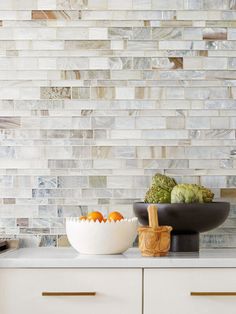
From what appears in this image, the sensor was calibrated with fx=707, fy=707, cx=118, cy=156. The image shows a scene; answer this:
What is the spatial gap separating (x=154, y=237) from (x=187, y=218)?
0.18 meters

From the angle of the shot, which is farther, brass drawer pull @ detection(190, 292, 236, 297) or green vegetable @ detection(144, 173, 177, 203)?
green vegetable @ detection(144, 173, 177, 203)

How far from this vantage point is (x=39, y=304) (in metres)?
2.65

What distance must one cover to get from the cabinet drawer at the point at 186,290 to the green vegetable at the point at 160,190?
0.36 metres

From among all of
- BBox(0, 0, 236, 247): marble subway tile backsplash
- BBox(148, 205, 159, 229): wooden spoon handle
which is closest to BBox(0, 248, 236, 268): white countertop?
BBox(148, 205, 159, 229): wooden spoon handle

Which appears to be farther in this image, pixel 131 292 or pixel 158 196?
pixel 158 196

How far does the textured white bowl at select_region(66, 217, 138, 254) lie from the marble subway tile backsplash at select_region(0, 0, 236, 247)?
0.38 meters

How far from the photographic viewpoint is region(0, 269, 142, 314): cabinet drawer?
104 inches

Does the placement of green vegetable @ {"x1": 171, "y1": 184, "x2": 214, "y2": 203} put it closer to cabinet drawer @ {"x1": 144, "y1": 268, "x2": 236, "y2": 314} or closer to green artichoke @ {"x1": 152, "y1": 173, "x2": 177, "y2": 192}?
green artichoke @ {"x1": 152, "y1": 173, "x2": 177, "y2": 192}

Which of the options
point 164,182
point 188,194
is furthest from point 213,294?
point 164,182

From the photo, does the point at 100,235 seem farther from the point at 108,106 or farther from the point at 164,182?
the point at 108,106

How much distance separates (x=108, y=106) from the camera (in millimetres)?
3189

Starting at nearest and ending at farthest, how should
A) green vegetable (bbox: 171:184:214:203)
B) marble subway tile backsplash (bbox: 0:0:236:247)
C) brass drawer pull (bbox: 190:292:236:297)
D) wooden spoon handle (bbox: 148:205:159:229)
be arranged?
brass drawer pull (bbox: 190:292:236:297) < wooden spoon handle (bbox: 148:205:159:229) < green vegetable (bbox: 171:184:214:203) < marble subway tile backsplash (bbox: 0:0:236:247)

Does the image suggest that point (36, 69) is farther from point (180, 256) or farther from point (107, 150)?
point (180, 256)

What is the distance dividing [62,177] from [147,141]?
41cm
